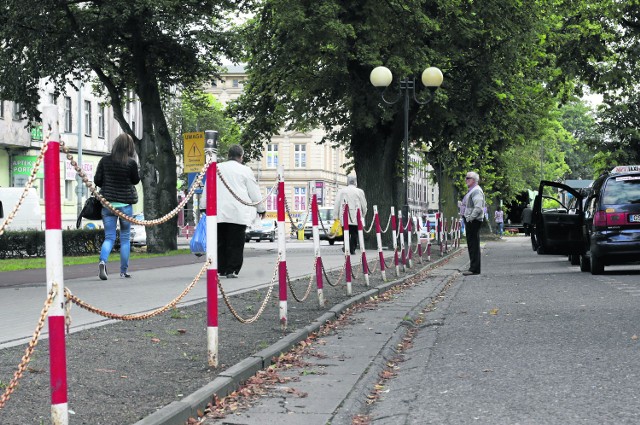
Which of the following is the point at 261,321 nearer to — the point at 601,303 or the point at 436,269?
the point at 601,303

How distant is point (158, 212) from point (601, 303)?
20.9 m

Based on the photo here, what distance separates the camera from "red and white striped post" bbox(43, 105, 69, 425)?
14.4ft

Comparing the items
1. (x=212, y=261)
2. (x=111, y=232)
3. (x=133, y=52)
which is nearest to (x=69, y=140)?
(x=133, y=52)

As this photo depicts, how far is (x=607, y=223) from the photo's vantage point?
18.4 m

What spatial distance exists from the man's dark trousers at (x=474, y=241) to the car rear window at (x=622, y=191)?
7.76 feet

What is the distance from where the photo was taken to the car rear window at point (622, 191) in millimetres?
18312

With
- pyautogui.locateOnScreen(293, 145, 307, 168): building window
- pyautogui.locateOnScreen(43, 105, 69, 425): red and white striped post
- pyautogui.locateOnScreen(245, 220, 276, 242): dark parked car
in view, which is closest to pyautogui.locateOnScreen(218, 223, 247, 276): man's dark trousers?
pyautogui.locateOnScreen(43, 105, 69, 425): red and white striped post

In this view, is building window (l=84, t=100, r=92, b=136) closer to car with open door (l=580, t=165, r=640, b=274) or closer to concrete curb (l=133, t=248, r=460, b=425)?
car with open door (l=580, t=165, r=640, b=274)

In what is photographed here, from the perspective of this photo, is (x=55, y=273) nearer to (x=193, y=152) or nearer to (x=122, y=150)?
(x=122, y=150)

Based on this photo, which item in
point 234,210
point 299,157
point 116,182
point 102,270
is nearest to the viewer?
point 234,210

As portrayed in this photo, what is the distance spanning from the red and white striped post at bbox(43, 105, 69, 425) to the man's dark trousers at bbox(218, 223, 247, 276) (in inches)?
408

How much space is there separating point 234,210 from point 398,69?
565 inches

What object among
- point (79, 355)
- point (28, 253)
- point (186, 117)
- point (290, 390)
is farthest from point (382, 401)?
point (186, 117)

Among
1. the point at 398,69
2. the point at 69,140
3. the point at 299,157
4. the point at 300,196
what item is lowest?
the point at 300,196
